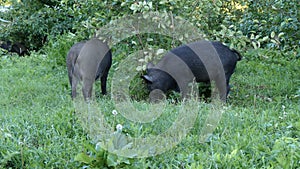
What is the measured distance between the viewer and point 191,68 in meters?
6.26

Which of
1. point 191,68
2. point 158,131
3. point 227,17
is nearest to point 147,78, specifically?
point 191,68

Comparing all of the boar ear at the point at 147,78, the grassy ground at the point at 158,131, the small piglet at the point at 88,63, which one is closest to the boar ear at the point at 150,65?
the boar ear at the point at 147,78

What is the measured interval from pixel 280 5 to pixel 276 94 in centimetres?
156

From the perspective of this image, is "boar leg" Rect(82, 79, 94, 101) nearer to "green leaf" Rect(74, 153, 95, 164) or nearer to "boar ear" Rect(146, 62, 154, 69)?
"boar ear" Rect(146, 62, 154, 69)

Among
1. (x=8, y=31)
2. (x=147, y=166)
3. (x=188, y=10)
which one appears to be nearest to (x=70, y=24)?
(x=8, y=31)

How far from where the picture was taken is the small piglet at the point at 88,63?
5.68 meters

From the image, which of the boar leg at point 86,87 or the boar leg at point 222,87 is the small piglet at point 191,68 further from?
the boar leg at point 86,87

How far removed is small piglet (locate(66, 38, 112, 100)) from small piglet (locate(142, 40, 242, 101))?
0.61 m

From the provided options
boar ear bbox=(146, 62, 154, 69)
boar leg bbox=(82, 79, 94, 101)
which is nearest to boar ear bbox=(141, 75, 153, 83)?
boar ear bbox=(146, 62, 154, 69)

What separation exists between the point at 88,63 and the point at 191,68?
4.92ft

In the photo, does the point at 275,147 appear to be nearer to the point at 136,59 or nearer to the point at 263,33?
the point at 136,59

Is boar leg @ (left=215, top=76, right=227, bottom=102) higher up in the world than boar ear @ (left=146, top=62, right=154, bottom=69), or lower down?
lower down

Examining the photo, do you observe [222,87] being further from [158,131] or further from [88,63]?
[158,131]

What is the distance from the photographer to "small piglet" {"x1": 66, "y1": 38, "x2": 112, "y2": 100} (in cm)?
568
